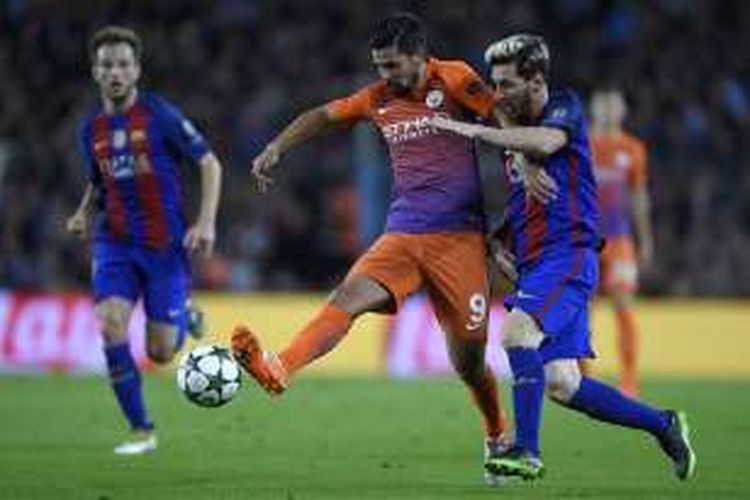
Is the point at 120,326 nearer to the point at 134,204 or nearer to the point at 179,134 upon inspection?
the point at 134,204

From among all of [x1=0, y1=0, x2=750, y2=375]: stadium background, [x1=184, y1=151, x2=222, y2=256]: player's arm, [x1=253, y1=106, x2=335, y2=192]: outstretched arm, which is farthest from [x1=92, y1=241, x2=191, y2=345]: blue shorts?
[x1=0, y1=0, x2=750, y2=375]: stadium background

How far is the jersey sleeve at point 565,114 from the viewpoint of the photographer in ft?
34.9

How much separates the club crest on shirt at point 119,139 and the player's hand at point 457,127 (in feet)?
11.4

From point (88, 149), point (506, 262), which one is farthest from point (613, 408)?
point (88, 149)

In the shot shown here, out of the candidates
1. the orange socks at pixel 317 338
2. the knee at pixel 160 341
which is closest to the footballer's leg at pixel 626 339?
the knee at pixel 160 341

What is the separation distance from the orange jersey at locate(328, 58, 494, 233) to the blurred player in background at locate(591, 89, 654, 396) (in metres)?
6.47

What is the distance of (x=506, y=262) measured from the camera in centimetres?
1132

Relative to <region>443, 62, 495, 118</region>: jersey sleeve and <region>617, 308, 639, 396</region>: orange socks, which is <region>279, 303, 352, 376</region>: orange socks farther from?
<region>617, 308, 639, 396</region>: orange socks

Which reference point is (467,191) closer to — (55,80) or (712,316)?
(712,316)

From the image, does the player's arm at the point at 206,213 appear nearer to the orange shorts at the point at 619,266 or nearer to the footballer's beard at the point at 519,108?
the footballer's beard at the point at 519,108

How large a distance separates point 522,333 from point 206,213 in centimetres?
356

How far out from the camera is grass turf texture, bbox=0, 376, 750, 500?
10820 millimetres

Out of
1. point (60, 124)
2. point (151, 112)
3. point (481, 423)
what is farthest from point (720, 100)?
point (151, 112)

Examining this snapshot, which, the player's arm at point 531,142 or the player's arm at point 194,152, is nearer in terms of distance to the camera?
the player's arm at point 531,142
